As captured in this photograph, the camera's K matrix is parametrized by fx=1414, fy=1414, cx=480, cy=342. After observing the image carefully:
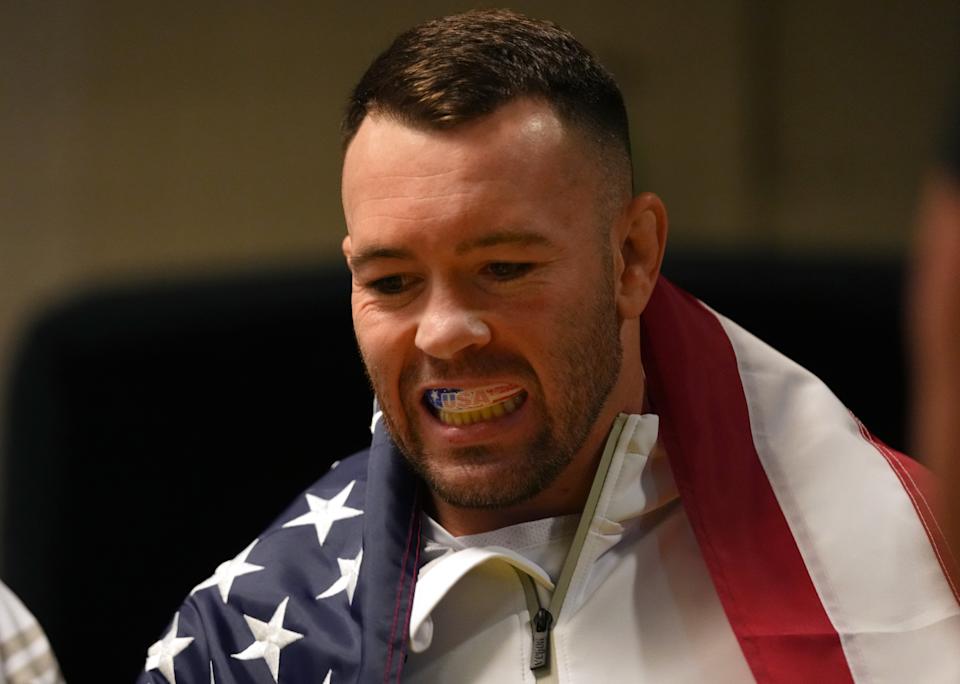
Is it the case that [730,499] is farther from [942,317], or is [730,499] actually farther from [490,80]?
[942,317]

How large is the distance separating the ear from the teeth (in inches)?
6.6

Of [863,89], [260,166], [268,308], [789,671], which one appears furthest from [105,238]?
[789,671]

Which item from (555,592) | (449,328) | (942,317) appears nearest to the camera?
(942,317)

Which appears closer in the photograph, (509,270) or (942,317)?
(942,317)

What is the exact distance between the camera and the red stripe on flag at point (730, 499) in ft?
4.75

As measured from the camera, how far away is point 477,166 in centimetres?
144

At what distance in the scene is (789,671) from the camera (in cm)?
143

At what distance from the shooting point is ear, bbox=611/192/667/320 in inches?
61.5

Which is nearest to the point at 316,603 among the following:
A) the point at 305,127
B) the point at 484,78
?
the point at 484,78

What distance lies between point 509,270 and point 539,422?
17cm

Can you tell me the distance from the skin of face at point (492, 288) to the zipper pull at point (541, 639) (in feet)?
0.41

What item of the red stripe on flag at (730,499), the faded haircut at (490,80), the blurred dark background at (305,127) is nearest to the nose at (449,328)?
the faded haircut at (490,80)

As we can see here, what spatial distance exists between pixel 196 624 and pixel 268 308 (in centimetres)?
149

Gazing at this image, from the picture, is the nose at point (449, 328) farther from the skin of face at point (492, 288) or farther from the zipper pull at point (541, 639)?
the zipper pull at point (541, 639)
